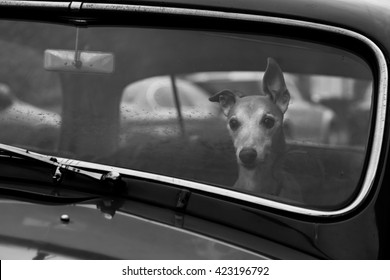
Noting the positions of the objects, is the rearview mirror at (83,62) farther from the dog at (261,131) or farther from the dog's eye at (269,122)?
the dog's eye at (269,122)

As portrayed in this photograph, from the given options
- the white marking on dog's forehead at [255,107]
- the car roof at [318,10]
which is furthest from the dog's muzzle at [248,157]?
the car roof at [318,10]

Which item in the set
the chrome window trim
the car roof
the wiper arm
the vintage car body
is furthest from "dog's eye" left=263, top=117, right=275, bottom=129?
the wiper arm

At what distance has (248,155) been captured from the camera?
2.03m

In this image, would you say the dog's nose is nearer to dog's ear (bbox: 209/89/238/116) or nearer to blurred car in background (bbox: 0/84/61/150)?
dog's ear (bbox: 209/89/238/116)

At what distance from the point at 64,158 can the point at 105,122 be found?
166 mm

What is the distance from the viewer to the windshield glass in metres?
2.01

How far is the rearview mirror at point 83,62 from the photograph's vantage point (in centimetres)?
217

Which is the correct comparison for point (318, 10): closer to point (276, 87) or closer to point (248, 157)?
point (276, 87)

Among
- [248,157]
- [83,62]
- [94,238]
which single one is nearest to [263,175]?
[248,157]

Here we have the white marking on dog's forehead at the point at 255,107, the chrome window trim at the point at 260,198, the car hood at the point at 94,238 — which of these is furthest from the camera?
the white marking on dog's forehead at the point at 255,107

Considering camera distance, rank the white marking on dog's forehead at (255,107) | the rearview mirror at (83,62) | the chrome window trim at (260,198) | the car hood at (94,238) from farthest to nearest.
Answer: the rearview mirror at (83,62)
the white marking on dog's forehead at (255,107)
the chrome window trim at (260,198)
the car hood at (94,238)

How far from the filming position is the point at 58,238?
6.01 feet

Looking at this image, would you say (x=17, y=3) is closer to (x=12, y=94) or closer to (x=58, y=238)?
(x=12, y=94)

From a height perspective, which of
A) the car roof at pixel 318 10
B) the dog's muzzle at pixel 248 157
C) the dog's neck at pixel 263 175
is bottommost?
the dog's neck at pixel 263 175
